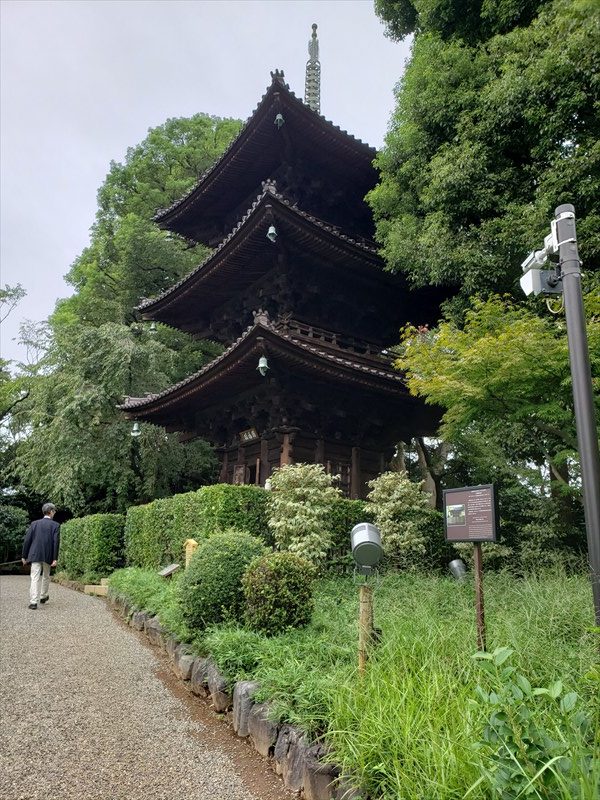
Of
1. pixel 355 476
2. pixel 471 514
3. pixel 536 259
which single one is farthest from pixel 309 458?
pixel 536 259

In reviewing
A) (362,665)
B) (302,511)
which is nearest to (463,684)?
(362,665)

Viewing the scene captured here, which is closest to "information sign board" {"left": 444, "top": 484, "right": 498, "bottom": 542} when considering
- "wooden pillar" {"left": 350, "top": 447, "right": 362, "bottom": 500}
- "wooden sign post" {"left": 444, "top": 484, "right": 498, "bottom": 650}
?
"wooden sign post" {"left": 444, "top": 484, "right": 498, "bottom": 650}

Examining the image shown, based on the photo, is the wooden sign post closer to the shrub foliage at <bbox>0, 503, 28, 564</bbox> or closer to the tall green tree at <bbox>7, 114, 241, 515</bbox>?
the tall green tree at <bbox>7, 114, 241, 515</bbox>

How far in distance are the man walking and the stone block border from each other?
4.56 meters

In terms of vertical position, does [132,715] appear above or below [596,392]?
below

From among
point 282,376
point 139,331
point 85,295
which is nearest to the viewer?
point 282,376

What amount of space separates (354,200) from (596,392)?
31.2ft

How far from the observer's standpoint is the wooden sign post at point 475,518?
4.25m

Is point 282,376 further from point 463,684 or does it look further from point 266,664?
point 463,684

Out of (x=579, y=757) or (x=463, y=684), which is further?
(x=463, y=684)

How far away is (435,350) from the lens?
316 inches

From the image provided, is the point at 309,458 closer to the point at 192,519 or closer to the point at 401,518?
the point at 401,518

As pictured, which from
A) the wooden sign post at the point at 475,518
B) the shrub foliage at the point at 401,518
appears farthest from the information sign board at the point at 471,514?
the shrub foliage at the point at 401,518

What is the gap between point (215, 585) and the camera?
5.84 meters
